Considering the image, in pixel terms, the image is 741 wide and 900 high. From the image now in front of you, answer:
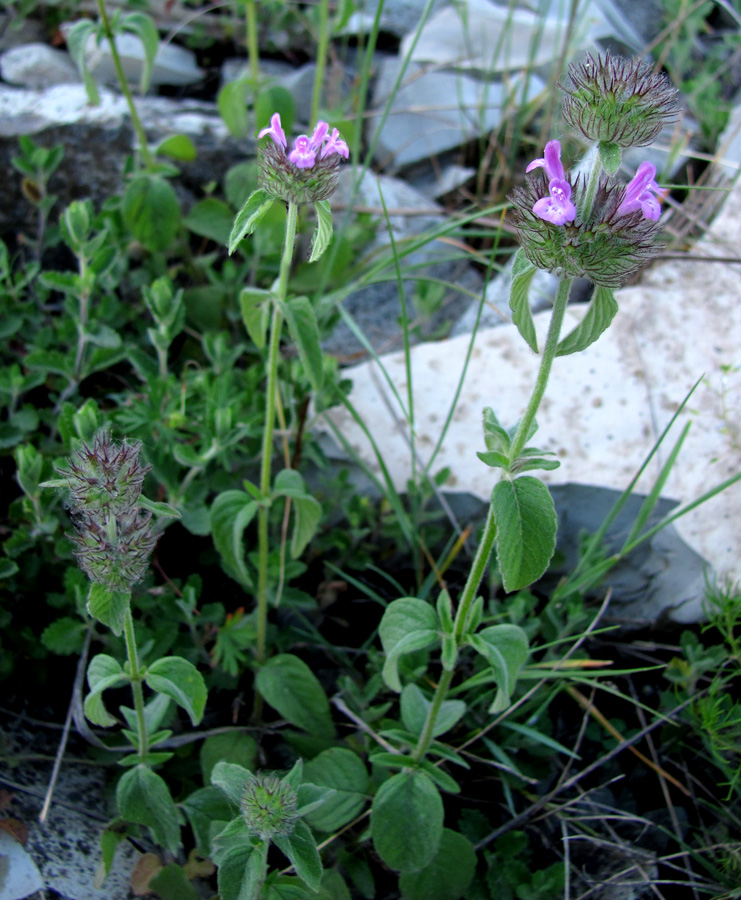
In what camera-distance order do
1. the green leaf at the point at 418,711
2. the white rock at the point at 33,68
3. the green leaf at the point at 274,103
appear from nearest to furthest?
the green leaf at the point at 418,711
the green leaf at the point at 274,103
the white rock at the point at 33,68

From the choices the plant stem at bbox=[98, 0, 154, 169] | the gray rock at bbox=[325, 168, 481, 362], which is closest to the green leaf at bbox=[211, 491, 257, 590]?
the gray rock at bbox=[325, 168, 481, 362]

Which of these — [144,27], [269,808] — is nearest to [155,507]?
[269,808]

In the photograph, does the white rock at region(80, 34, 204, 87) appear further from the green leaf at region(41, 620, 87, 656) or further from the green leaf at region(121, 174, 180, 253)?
the green leaf at region(41, 620, 87, 656)

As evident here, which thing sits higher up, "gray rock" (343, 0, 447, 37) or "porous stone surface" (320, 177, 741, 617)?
"gray rock" (343, 0, 447, 37)

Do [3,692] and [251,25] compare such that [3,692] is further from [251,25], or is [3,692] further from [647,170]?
[251,25]

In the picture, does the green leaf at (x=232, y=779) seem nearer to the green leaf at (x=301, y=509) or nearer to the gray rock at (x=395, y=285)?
the green leaf at (x=301, y=509)

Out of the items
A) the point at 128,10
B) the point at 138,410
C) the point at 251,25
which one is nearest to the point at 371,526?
the point at 138,410

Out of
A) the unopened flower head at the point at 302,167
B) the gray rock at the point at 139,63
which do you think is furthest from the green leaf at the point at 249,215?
the gray rock at the point at 139,63
